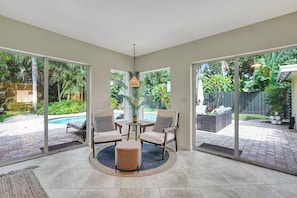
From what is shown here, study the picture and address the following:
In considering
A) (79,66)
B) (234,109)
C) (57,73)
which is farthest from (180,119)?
(57,73)

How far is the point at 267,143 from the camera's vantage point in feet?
10.6

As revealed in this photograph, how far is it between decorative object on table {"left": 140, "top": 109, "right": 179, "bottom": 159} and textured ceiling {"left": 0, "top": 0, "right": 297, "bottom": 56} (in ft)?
6.51

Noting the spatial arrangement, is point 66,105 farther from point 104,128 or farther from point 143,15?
point 143,15

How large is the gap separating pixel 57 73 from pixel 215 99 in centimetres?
394

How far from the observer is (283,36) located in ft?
8.85

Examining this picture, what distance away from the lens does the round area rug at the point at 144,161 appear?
271 cm

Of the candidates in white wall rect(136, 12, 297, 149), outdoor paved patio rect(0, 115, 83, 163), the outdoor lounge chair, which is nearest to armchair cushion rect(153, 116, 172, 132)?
white wall rect(136, 12, 297, 149)

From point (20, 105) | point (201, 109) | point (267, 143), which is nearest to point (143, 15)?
point (201, 109)

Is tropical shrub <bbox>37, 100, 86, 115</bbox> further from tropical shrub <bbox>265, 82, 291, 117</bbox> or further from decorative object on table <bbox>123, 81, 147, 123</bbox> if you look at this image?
tropical shrub <bbox>265, 82, 291, 117</bbox>

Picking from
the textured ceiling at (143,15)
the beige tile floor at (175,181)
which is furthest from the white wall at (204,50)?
the beige tile floor at (175,181)

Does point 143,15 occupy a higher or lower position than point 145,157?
higher

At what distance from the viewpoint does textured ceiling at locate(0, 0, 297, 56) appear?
95.3 inches

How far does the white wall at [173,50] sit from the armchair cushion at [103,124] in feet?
1.68

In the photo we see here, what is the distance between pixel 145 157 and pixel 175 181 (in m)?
1.07
